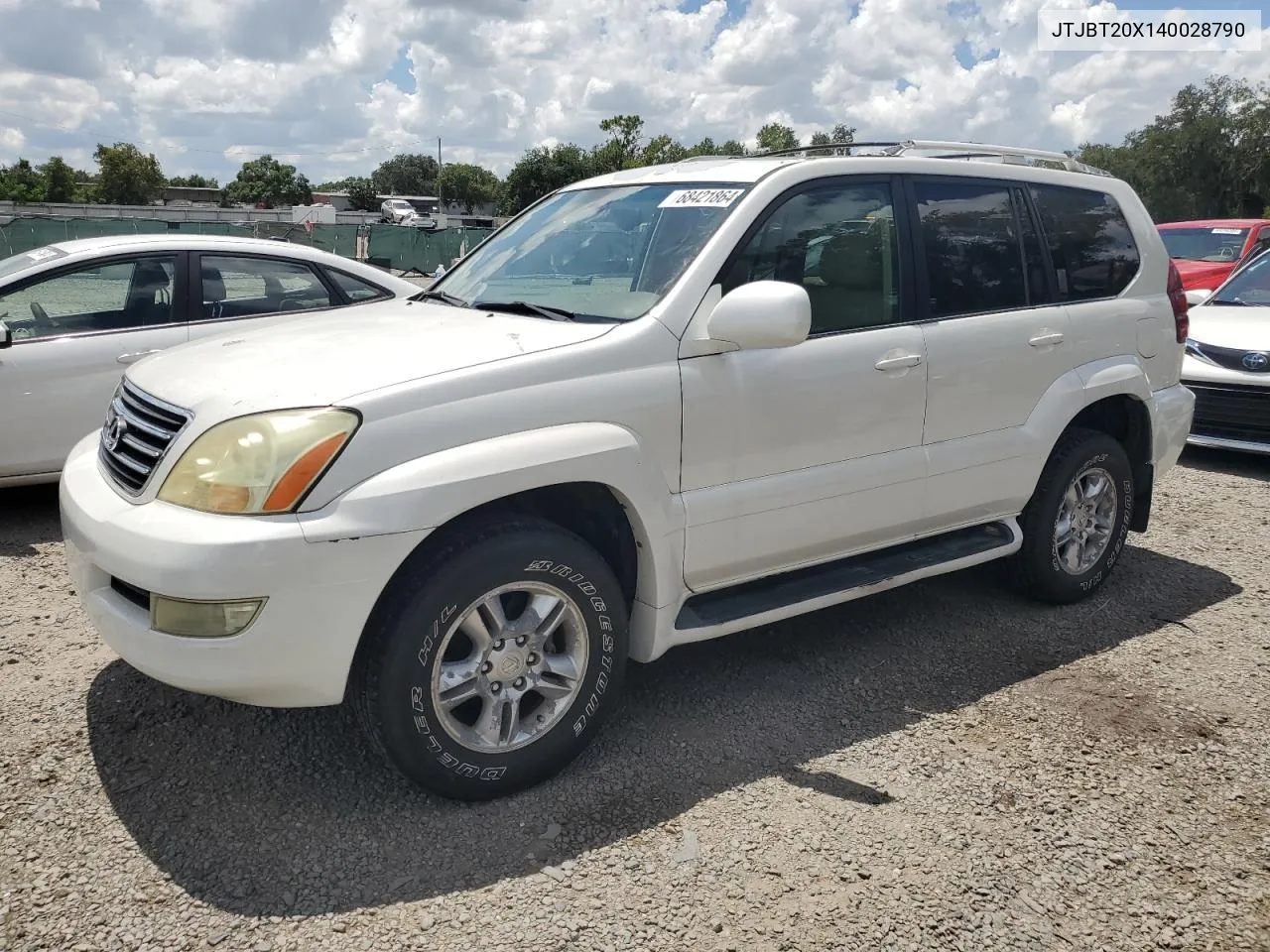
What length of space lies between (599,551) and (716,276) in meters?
0.99

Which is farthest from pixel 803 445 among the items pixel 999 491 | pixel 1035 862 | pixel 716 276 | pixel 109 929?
pixel 109 929

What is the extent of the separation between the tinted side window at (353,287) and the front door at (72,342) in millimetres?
918

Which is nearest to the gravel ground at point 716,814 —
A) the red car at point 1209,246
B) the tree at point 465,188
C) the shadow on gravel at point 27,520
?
the shadow on gravel at point 27,520

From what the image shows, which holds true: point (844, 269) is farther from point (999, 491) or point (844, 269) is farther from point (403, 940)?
point (403, 940)

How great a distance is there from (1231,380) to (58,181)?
3776 inches

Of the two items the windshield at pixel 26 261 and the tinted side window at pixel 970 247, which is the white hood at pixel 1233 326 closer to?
the tinted side window at pixel 970 247

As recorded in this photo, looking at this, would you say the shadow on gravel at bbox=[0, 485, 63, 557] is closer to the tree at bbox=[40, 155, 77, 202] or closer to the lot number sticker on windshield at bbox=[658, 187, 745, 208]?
the lot number sticker on windshield at bbox=[658, 187, 745, 208]

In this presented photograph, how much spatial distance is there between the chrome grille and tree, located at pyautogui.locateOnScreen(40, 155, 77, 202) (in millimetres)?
94200

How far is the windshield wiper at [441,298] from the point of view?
3897mm

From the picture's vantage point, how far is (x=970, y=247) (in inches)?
163

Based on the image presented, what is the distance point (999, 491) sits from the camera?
4.23 m

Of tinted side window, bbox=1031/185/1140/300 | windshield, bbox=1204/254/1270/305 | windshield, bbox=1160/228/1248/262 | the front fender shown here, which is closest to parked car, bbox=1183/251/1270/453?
windshield, bbox=1204/254/1270/305

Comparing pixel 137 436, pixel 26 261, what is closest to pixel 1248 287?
pixel 137 436

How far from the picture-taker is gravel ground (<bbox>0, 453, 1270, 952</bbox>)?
8.47 ft
